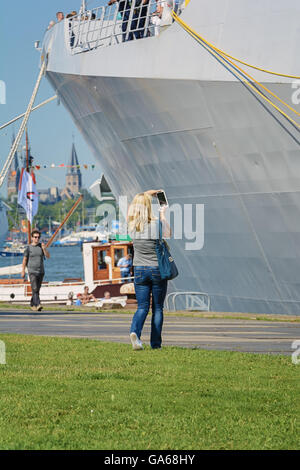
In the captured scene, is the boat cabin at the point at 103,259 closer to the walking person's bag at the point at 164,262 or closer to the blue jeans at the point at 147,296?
the blue jeans at the point at 147,296

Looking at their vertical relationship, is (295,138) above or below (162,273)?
above

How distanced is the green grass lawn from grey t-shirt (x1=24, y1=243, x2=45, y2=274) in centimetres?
826

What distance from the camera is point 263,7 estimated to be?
48.6 feet

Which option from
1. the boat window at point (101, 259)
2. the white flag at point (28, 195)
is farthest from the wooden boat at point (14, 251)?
the boat window at point (101, 259)

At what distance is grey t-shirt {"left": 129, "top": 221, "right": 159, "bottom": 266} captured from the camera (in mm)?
9227

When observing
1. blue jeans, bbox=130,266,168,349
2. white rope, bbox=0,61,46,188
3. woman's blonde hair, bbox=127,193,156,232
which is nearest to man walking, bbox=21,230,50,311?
white rope, bbox=0,61,46,188

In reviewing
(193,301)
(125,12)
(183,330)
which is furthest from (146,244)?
(125,12)

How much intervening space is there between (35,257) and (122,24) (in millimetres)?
4884

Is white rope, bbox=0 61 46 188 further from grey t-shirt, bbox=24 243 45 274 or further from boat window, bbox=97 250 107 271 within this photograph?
boat window, bbox=97 250 107 271

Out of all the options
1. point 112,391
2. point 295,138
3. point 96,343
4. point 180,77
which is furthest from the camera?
point 180,77

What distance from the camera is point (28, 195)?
4594 centimetres

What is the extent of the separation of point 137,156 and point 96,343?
896 centimetres
